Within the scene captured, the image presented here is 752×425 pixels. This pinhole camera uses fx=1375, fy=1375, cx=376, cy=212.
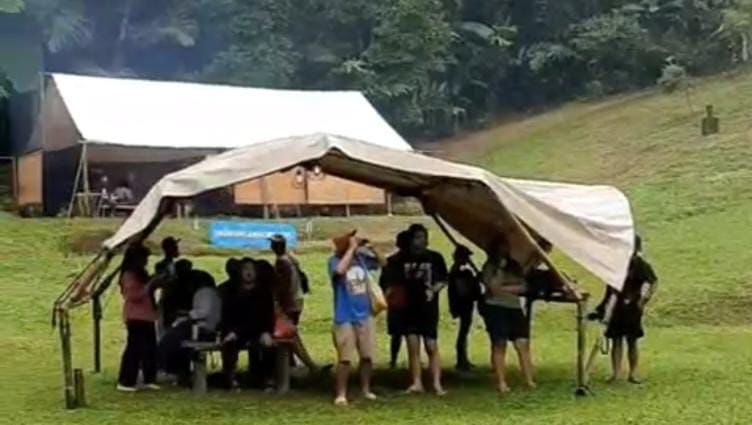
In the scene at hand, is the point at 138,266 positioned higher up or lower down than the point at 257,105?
lower down

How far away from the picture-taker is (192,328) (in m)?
11.6

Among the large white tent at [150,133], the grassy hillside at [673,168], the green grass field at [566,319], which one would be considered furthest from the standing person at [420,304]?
the large white tent at [150,133]

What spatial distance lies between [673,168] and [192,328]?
1867cm

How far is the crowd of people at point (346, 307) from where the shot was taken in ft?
35.4

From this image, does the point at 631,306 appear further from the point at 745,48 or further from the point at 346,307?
the point at 745,48

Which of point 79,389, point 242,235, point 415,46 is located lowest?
point 79,389

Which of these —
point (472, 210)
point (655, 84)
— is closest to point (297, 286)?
point (472, 210)

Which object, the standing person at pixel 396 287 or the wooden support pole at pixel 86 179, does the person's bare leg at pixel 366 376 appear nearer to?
the standing person at pixel 396 287

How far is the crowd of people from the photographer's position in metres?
10.8

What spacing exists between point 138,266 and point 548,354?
15.4 ft

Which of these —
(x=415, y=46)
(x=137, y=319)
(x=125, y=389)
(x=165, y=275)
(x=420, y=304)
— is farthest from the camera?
(x=415, y=46)

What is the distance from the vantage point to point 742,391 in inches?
433

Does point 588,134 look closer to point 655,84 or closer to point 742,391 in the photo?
point 655,84

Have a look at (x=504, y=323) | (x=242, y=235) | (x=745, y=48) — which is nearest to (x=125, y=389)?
(x=504, y=323)
